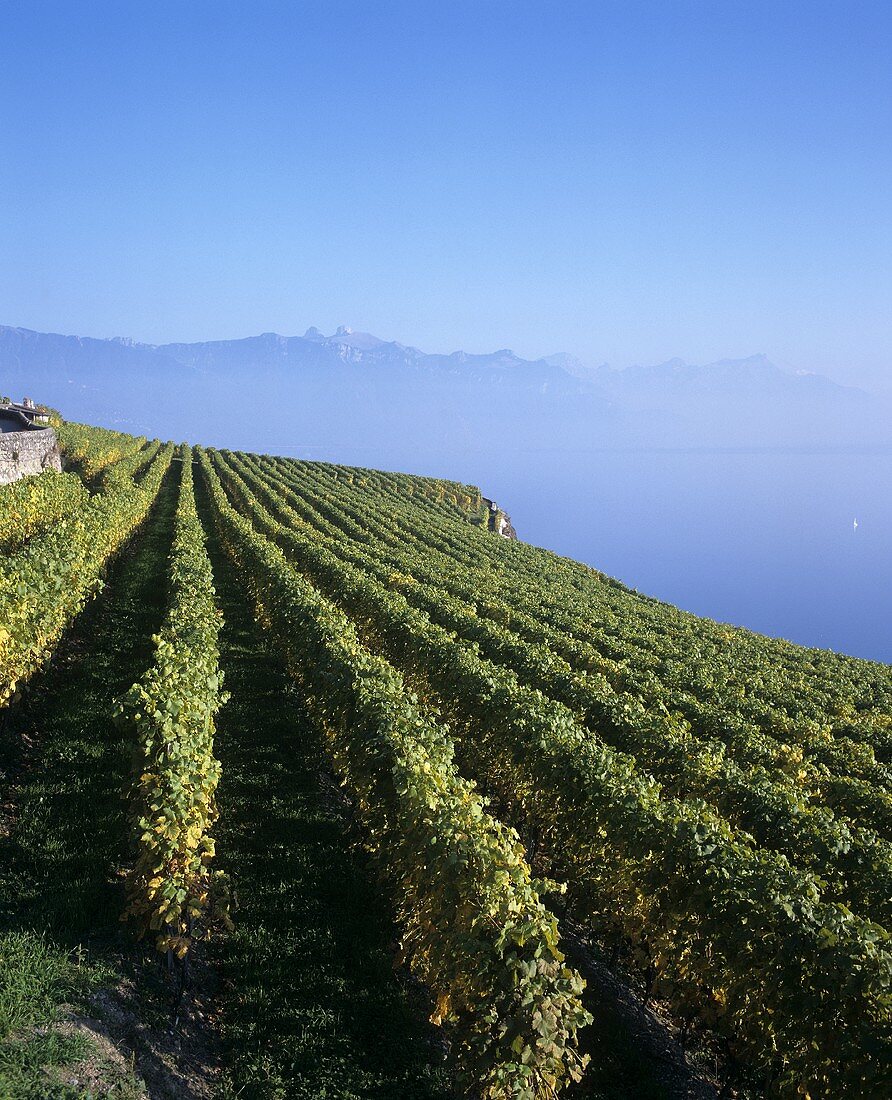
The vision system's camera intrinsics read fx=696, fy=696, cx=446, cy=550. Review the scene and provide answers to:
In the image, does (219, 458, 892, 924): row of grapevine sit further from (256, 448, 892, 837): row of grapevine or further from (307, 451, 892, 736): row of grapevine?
(307, 451, 892, 736): row of grapevine

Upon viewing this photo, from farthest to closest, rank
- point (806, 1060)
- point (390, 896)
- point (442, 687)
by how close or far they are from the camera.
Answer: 1. point (442, 687)
2. point (390, 896)
3. point (806, 1060)

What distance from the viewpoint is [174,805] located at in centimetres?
962

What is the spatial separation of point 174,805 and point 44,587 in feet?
29.7

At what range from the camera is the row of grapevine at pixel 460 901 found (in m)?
7.08

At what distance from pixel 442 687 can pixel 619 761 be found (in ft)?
19.7

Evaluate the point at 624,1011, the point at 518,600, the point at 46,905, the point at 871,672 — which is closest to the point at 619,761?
the point at 624,1011

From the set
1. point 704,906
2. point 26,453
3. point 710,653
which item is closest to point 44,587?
point 704,906

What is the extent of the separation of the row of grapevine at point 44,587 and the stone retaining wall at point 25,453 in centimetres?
1576

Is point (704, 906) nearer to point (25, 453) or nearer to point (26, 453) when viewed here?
point (25, 453)

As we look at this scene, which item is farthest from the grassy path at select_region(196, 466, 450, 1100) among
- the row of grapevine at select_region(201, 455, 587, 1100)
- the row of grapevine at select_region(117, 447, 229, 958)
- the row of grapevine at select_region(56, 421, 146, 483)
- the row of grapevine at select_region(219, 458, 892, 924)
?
the row of grapevine at select_region(56, 421, 146, 483)

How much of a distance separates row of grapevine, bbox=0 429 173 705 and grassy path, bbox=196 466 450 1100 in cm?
460

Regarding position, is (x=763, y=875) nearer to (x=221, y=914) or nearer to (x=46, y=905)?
(x=221, y=914)

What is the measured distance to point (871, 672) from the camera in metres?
33.0

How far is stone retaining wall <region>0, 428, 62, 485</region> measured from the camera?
3991 centimetres
